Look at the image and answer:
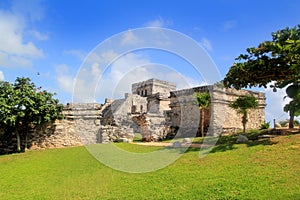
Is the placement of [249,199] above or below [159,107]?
below

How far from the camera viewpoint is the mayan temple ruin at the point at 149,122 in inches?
696

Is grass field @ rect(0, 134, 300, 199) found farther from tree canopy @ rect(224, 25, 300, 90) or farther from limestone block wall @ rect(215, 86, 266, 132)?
limestone block wall @ rect(215, 86, 266, 132)

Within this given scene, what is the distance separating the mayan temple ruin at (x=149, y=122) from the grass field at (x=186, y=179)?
23.5 feet

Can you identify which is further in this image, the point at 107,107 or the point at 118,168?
the point at 107,107

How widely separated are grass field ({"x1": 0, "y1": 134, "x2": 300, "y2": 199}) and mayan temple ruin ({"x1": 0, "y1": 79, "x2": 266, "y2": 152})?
7176 mm

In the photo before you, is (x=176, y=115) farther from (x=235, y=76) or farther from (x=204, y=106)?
(x=235, y=76)

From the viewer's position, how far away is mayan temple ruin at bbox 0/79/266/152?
58.0 ft

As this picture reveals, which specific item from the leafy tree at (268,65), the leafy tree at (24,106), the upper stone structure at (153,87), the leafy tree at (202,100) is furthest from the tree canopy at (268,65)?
the upper stone structure at (153,87)

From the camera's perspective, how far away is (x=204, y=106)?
19.5m

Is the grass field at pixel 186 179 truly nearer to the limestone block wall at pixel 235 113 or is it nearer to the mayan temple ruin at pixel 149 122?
the mayan temple ruin at pixel 149 122

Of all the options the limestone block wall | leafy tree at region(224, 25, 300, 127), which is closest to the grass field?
leafy tree at region(224, 25, 300, 127)

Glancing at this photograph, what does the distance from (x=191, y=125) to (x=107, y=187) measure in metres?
14.7

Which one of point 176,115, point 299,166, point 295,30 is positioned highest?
point 295,30

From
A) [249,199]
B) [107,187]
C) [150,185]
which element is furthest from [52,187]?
[249,199]
